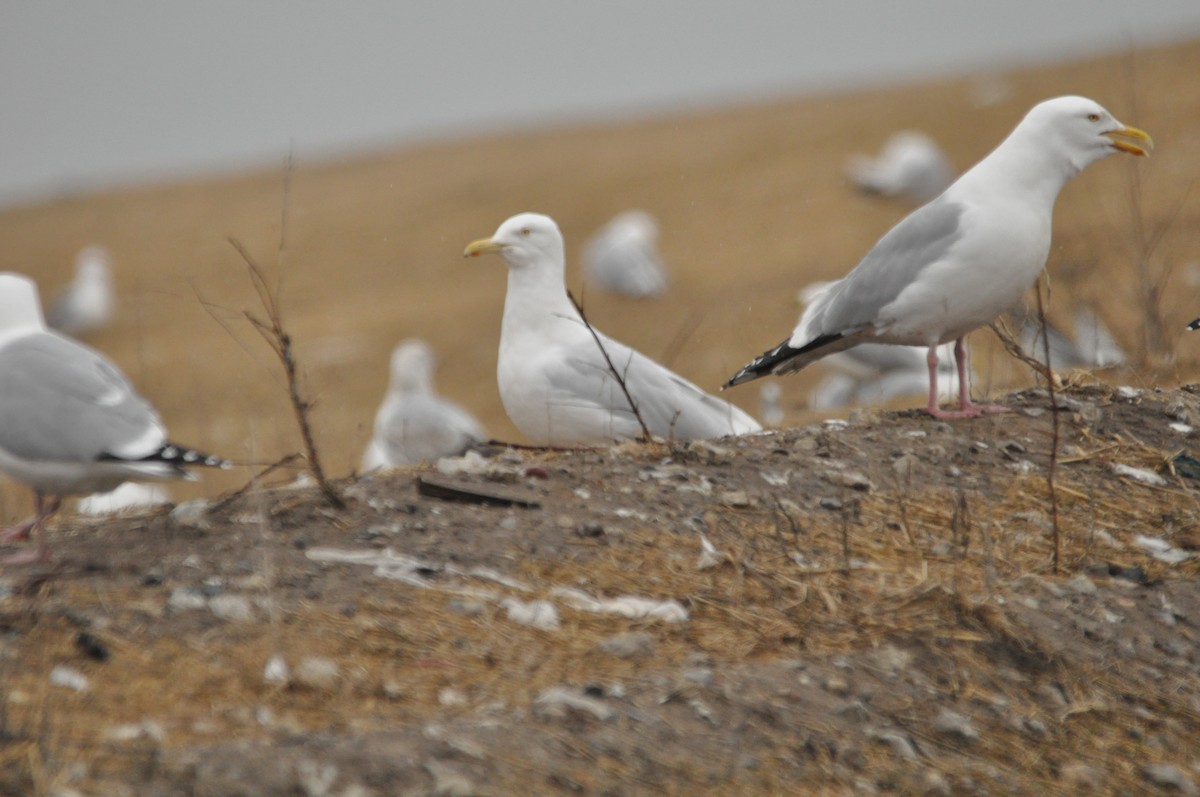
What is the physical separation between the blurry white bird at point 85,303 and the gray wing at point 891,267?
18808 millimetres

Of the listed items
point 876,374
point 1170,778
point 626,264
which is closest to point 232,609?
point 1170,778

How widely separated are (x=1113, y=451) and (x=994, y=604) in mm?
1436

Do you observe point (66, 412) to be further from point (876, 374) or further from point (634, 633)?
point (876, 374)

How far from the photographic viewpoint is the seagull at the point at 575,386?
5773 millimetres

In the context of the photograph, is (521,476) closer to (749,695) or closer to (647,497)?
(647,497)

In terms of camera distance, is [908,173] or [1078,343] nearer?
[1078,343]

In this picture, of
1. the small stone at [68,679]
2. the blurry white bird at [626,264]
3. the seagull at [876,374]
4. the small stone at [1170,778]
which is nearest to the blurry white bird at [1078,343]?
the seagull at [876,374]

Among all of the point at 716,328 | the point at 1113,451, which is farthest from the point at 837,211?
the point at 1113,451

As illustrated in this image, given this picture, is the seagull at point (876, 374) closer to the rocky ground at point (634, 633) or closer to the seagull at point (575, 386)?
the seagull at point (575, 386)

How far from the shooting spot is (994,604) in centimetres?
362

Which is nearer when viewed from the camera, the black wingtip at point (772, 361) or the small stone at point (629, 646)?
the small stone at point (629, 646)

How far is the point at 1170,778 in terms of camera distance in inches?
127

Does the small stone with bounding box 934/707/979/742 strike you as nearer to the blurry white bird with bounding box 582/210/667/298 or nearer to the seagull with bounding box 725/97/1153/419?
the seagull with bounding box 725/97/1153/419

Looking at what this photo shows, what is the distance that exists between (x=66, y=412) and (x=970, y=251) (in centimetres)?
309
